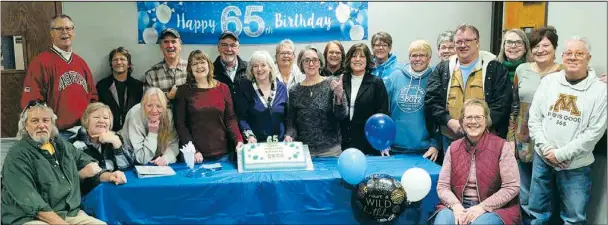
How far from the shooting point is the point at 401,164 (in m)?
3.33

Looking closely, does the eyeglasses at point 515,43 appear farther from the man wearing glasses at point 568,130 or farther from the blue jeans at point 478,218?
the blue jeans at point 478,218

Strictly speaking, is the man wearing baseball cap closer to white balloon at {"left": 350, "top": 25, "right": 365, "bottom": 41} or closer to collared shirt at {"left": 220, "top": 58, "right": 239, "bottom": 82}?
collared shirt at {"left": 220, "top": 58, "right": 239, "bottom": 82}

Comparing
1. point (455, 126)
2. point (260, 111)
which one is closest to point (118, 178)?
Result: point (260, 111)

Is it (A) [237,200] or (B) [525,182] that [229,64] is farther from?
(B) [525,182]

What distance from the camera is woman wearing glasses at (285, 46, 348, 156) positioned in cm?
342

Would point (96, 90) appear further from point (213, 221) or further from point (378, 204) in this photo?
point (378, 204)

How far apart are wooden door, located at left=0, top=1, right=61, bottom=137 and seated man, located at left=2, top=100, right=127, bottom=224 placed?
5.03ft

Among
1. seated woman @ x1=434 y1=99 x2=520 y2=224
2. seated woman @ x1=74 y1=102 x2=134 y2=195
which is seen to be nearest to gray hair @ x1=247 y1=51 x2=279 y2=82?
seated woman @ x1=74 y1=102 x2=134 y2=195

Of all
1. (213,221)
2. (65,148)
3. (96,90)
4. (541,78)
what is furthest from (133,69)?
(541,78)

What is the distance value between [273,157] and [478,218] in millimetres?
1265

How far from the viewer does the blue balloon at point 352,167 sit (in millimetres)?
2953

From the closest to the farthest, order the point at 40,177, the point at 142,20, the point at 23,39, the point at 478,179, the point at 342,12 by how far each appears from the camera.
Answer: the point at 40,177 → the point at 478,179 → the point at 23,39 → the point at 142,20 → the point at 342,12

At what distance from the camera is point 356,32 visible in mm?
4754

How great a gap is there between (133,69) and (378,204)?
2.63 meters
